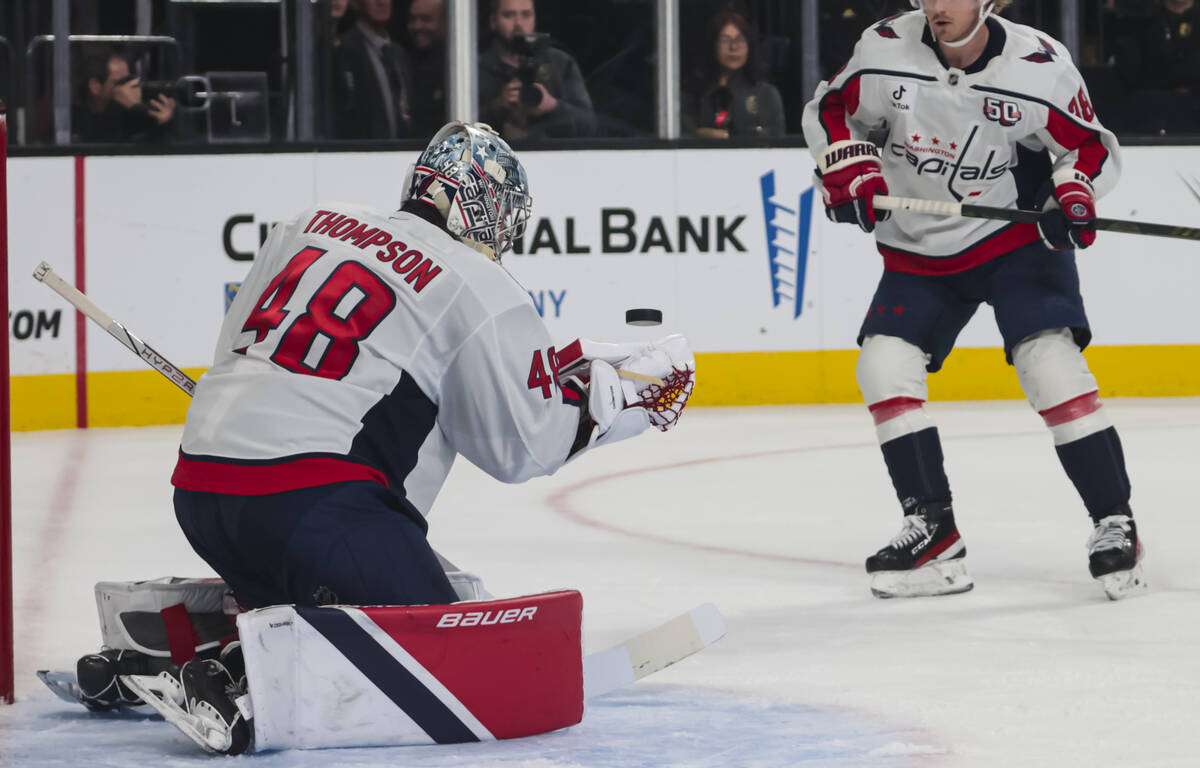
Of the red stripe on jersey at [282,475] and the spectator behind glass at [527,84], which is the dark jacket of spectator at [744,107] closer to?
the spectator behind glass at [527,84]

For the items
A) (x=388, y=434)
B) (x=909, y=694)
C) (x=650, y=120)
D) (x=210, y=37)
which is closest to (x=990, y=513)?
(x=909, y=694)

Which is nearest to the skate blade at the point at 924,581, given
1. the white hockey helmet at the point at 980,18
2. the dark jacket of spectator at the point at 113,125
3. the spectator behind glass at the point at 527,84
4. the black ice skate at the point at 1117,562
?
the black ice skate at the point at 1117,562

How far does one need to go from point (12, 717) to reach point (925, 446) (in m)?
1.78

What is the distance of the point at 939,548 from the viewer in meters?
3.57

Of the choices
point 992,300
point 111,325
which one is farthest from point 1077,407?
point 111,325

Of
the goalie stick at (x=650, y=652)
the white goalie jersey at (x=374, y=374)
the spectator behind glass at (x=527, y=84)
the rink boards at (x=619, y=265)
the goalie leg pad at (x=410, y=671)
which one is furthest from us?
the spectator behind glass at (x=527, y=84)

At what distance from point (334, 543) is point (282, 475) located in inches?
4.3

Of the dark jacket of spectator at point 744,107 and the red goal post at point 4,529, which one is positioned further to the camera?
the dark jacket of spectator at point 744,107

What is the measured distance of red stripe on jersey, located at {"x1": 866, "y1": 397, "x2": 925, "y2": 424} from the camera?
11.8ft

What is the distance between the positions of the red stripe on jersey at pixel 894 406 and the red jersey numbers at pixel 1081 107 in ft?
2.03

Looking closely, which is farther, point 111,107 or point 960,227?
point 111,107

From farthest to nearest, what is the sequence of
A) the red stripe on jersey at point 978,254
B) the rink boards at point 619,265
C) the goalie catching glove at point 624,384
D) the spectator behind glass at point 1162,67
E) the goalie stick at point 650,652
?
the spectator behind glass at point 1162,67 → the rink boards at point 619,265 → the red stripe on jersey at point 978,254 → the goalie stick at point 650,652 → the goalie catching glove at point 624,384

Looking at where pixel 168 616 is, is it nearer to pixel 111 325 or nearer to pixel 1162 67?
pixel 111 325

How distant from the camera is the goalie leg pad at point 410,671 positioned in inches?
89.5
